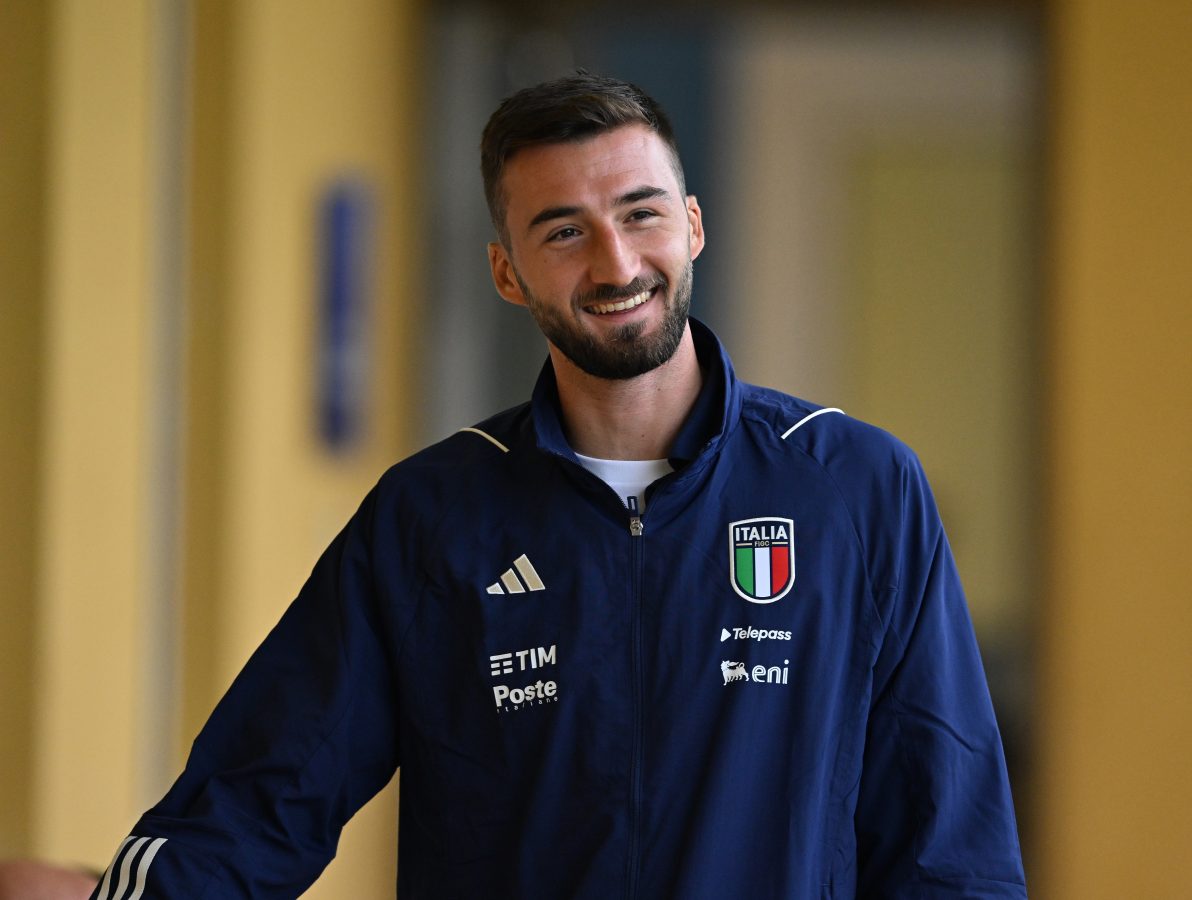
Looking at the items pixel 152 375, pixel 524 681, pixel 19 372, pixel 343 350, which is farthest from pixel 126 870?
pixel 343 350

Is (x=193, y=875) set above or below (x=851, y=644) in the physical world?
below

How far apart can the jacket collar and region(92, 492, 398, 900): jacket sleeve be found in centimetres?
23

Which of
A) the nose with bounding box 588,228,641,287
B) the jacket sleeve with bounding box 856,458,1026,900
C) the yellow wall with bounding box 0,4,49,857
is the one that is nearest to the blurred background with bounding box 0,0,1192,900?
→ the yellow wall with bounding box 0,4,49,857

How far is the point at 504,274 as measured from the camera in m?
1.79

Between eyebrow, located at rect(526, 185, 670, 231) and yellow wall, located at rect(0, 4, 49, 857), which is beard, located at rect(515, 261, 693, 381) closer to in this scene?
eyebrow, located at rect(526, 185, 670, 231)

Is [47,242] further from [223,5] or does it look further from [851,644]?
[851,644]

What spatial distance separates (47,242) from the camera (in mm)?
3264

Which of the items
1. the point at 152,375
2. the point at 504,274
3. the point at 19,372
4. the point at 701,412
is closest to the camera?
the point at 701,412

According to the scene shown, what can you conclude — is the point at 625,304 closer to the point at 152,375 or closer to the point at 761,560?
the point at 761,560

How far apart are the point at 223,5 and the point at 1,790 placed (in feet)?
6.31

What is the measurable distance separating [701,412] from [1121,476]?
2.66 metres

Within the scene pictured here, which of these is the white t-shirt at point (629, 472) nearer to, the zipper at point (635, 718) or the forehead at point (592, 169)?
the zipper at point (635, 718)

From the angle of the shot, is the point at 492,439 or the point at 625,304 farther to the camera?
the point at 492,439

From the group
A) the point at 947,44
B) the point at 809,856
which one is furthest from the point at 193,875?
the point at 947,44
